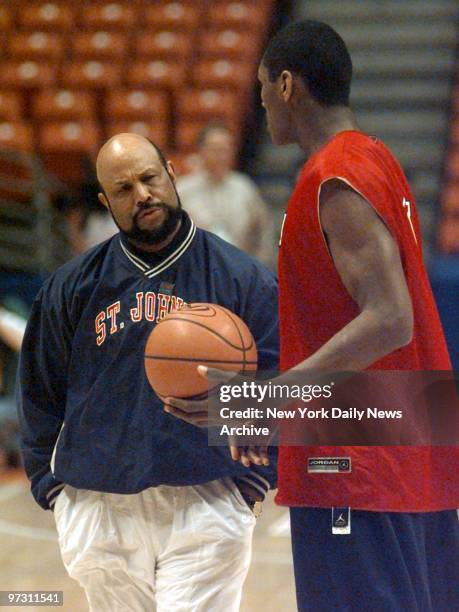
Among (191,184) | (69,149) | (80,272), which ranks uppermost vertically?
(69,149)

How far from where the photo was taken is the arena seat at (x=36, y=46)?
10812 millimetres

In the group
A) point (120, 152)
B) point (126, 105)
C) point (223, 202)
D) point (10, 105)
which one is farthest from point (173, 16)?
point (120, 152)

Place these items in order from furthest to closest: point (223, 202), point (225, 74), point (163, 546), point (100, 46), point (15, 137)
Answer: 1. point (100, 46)
2. point (225, 74)
3. point (15, 137)
4. point (223, 202)
5. point (163, 546)

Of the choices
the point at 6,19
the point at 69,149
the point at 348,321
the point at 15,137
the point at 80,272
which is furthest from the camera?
the point at 6,19

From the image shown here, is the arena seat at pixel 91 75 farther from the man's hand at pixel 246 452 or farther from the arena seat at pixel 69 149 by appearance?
the man's hand at pixel 246 452

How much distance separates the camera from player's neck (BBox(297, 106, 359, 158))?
2457mm

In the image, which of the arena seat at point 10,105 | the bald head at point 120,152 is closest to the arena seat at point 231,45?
the arena seat at point 10,105

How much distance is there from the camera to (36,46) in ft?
35.8

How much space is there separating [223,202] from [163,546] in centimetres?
402

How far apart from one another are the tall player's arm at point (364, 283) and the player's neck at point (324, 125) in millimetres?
224

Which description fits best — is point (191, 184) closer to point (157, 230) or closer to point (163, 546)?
point (157, 230)

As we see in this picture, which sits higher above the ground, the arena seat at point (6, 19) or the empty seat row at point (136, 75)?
the arena seat at point (6, 19)

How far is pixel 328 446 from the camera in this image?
2438 mm

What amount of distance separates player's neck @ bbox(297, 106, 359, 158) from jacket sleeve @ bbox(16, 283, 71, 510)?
915 millimetres
